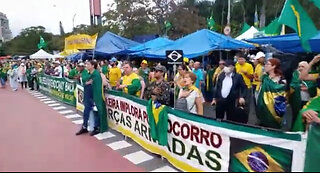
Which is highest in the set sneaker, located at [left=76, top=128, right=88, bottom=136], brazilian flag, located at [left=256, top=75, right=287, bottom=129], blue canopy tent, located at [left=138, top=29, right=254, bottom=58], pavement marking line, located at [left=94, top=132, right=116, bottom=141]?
blue canopy tent, located at [left=138, top=29, right=254, bottom=58]

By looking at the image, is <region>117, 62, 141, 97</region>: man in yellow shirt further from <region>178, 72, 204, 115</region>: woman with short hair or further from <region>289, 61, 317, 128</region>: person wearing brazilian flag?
<region>289, 61, 317, 128</region>: person wearing brazilian flag

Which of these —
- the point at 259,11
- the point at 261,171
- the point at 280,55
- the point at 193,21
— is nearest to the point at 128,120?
the point at 261,171

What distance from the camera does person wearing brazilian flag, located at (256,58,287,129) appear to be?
4.99 metres

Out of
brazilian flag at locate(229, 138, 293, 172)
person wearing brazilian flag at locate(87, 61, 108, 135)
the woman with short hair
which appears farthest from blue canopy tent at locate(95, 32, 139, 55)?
brazilian flag at locate(229, 138, 293, 172)

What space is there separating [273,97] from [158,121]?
76.9 inches

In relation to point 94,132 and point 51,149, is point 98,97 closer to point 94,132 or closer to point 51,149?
Answer: point 94,132

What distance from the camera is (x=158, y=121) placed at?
5.38m

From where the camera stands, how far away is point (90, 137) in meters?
7.17

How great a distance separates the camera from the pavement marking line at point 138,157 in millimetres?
5492

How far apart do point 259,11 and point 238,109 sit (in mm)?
40232

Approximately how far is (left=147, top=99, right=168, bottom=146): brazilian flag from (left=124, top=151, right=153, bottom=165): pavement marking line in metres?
0.40

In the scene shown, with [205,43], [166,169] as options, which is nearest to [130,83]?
[166,169]

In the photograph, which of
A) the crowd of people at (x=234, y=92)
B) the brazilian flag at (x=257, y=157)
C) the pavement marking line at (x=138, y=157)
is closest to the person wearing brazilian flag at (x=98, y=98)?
the crowd of people at (x=234, y=92)

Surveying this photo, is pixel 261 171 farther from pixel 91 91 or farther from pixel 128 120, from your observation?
pixel 91 91
